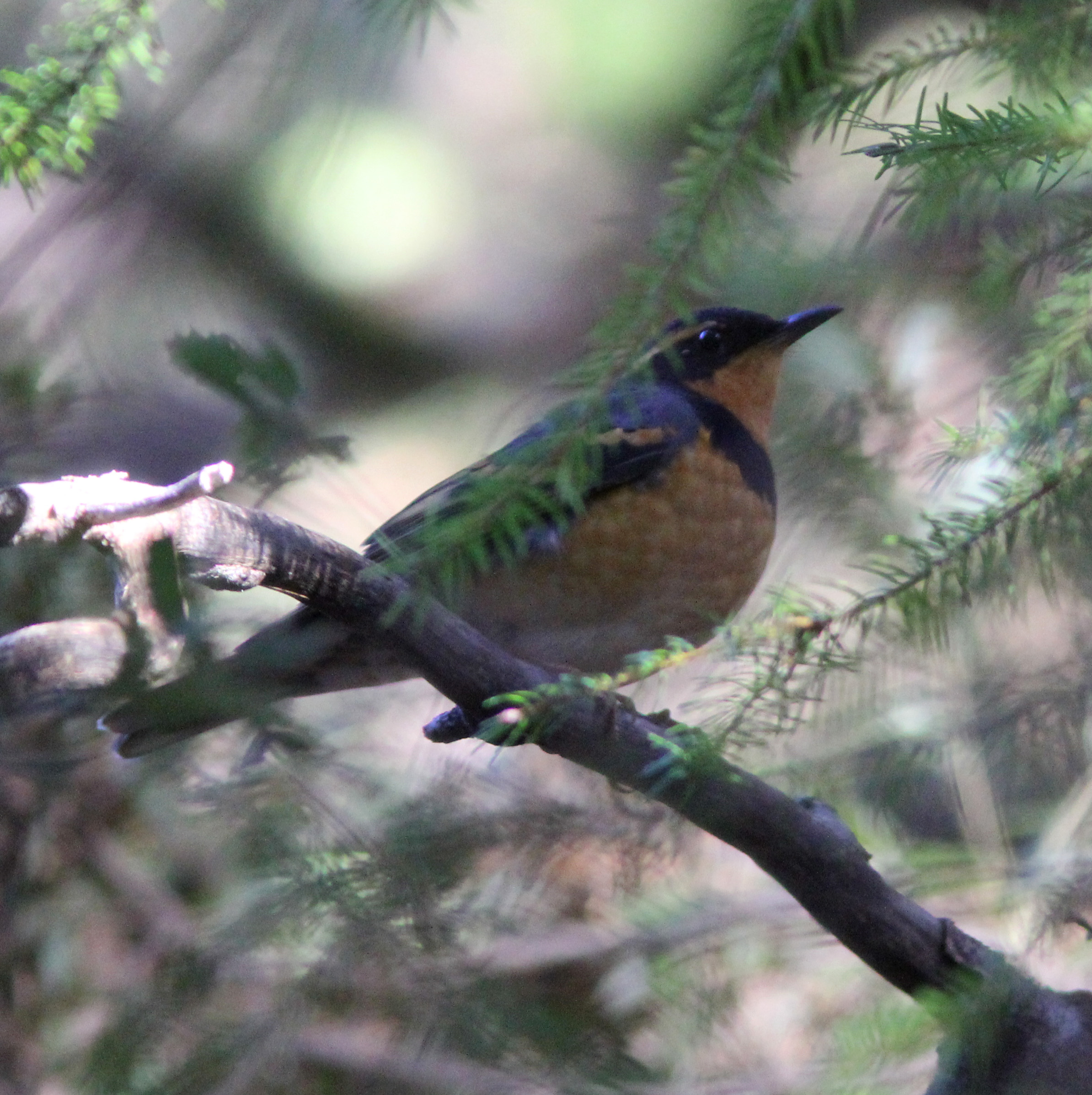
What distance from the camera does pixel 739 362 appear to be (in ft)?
9.66

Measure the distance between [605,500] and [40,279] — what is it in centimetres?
148

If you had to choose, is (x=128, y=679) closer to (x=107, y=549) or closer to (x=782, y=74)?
(x=107, y=549)

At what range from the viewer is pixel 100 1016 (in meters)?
2.77

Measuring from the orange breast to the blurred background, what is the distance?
9.4 inches

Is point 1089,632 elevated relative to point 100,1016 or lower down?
elevated

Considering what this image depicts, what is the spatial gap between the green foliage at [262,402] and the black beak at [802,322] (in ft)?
4.45

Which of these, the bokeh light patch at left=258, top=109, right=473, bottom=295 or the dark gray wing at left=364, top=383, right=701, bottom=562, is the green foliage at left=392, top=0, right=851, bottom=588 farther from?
the bokeh light patch at left=258, top=109, right=473, bottom=295

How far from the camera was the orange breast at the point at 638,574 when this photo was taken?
2.51 meters

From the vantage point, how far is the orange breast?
2.51 m

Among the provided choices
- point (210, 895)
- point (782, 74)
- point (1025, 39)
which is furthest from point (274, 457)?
point (210, 895)

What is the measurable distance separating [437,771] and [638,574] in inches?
25.3

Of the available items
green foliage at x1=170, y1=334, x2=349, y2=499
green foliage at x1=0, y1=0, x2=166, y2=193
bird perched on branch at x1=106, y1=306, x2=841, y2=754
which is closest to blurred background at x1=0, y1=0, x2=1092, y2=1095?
green foliage at x1=170, y1=334, x2=349, y2=499

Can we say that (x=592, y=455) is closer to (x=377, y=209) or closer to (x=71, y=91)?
(x=71, y=91)

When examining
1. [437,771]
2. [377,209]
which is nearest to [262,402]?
[437,771]
